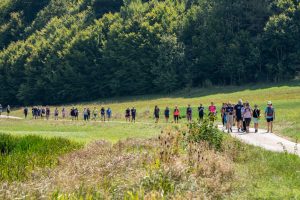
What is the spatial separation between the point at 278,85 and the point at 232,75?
10440mm

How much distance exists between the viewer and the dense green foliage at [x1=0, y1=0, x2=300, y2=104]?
80688 mm

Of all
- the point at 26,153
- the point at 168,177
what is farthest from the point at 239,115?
the point at 168,177

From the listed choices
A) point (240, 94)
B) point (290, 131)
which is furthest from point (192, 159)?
point (240, 94)

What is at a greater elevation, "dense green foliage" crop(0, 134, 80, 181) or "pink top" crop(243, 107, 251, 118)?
"pink top" crop(243, 107, 251, 118)

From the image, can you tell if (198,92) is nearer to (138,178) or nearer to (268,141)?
(268,141)

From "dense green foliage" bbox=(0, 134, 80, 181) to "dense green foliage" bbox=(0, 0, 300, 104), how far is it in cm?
6086

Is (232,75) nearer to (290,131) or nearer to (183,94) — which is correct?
(183,94)

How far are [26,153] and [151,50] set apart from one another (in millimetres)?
72895

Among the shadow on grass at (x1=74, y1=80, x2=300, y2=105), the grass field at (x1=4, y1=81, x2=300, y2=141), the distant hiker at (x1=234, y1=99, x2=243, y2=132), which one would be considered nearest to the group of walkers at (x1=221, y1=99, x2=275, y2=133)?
the distant hiker at (x1=234, y1=99, x2=243, y2=132)

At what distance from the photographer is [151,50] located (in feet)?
296

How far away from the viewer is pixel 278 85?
74.6m

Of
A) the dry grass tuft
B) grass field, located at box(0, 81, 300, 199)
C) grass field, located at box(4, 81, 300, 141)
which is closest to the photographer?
the dry grass tuft

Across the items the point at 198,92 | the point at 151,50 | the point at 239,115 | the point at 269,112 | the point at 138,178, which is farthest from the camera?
the point at 151,50

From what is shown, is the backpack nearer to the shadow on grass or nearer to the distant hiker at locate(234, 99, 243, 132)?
the distant hiker at locate(234, 99, 243, 132)
